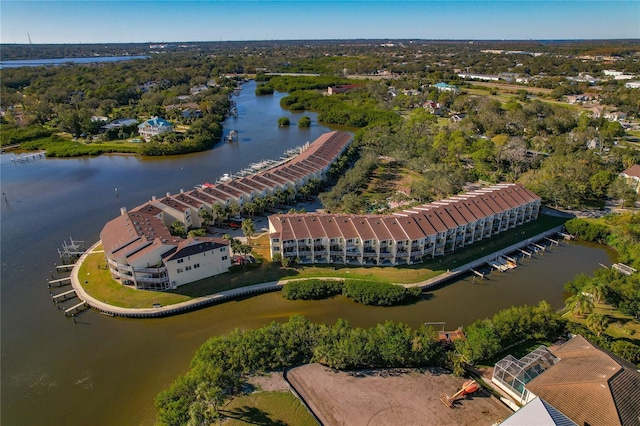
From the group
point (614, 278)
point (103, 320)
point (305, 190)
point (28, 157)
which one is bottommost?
point (103, 320)

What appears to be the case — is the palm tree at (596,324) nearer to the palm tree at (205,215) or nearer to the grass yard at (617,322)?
the grass yard at (617,322)

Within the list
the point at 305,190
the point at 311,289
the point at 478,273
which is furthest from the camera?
the point at 305,190

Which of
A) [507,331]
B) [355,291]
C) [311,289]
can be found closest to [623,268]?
[507,331]

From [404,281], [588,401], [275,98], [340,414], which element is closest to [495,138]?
[404,281]

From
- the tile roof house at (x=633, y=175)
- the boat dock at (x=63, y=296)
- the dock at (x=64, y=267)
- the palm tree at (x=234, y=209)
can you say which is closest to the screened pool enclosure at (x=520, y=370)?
the palm tree at (x=234, y=209)

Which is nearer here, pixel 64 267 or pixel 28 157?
pixel 64 267

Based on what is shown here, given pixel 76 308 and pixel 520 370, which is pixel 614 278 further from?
pixel 76 308

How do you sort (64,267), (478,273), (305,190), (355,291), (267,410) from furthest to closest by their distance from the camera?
(305,190), (64,267), (478,273), (355,291), (267,410)
